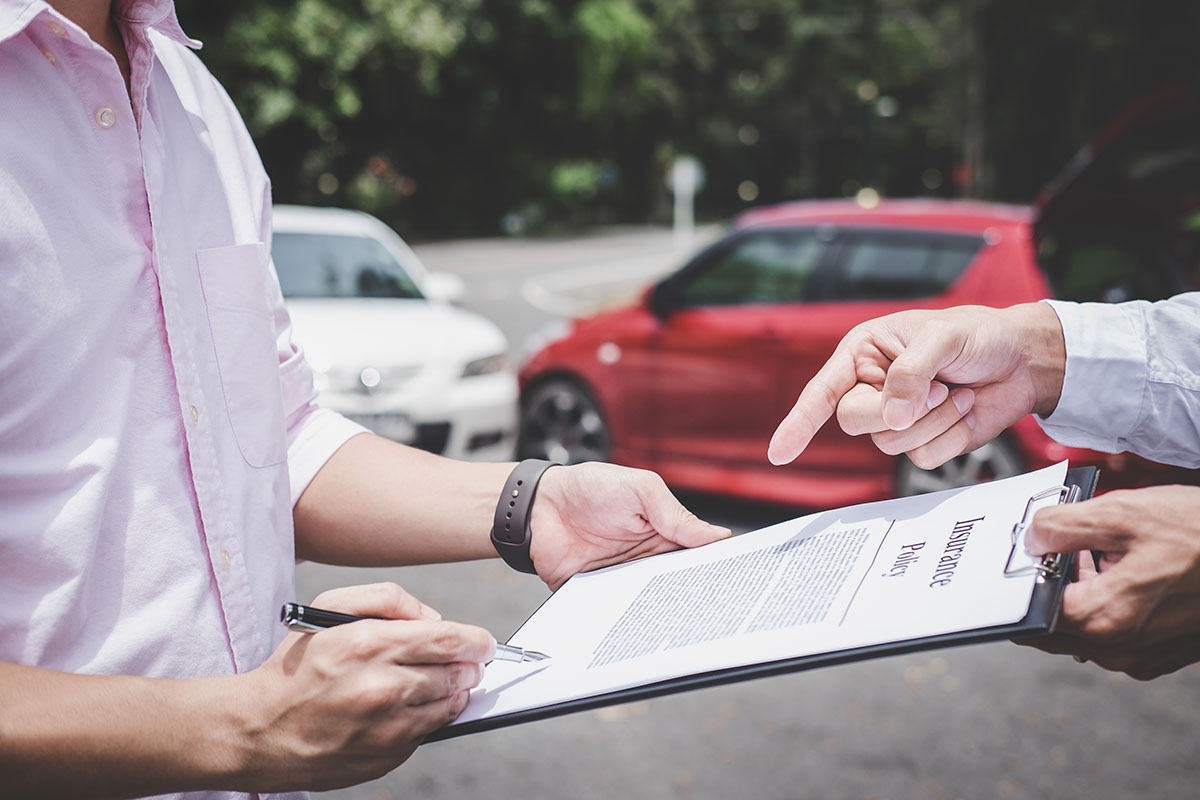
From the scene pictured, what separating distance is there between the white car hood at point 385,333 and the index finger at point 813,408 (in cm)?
440

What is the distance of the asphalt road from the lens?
9.75ft

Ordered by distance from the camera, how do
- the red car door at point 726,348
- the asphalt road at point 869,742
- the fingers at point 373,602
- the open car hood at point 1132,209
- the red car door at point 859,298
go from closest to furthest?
the fingers at point 373,602 → the open car hood at point 1132,209 → the asphalt road at point 869,742 → the red car door at point 859,298 → the red car door at point 726,348

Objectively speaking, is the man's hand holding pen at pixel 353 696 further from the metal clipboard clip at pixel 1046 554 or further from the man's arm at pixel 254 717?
the metal clipboard clip at pixel 1046 554

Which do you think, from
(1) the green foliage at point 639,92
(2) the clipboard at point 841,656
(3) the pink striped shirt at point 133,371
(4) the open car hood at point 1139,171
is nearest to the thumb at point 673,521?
(2) the clipboard at point 841,656

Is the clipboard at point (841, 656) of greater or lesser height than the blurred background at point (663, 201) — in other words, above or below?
above

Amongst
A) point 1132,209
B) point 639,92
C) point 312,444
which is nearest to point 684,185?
point 639,92

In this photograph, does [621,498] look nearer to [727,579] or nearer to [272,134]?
[727,579]

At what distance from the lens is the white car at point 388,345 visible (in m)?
5.60

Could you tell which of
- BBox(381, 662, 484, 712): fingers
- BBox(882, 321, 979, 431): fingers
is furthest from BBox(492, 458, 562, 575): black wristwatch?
BBox(882, 321, 979, 431): fingers

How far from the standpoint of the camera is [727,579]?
121 cm

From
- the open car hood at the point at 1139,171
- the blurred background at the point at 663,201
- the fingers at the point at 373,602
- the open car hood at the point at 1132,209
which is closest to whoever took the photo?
the fingers at the point at 373,602

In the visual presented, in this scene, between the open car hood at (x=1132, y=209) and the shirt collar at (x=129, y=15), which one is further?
the open car hood at (x=1132, y=209)

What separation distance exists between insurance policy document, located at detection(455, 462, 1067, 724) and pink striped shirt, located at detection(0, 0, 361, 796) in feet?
1.31

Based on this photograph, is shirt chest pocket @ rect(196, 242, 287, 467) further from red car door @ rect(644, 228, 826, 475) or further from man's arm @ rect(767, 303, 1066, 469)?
red car door @ rect(644, 228, 826, 475)
